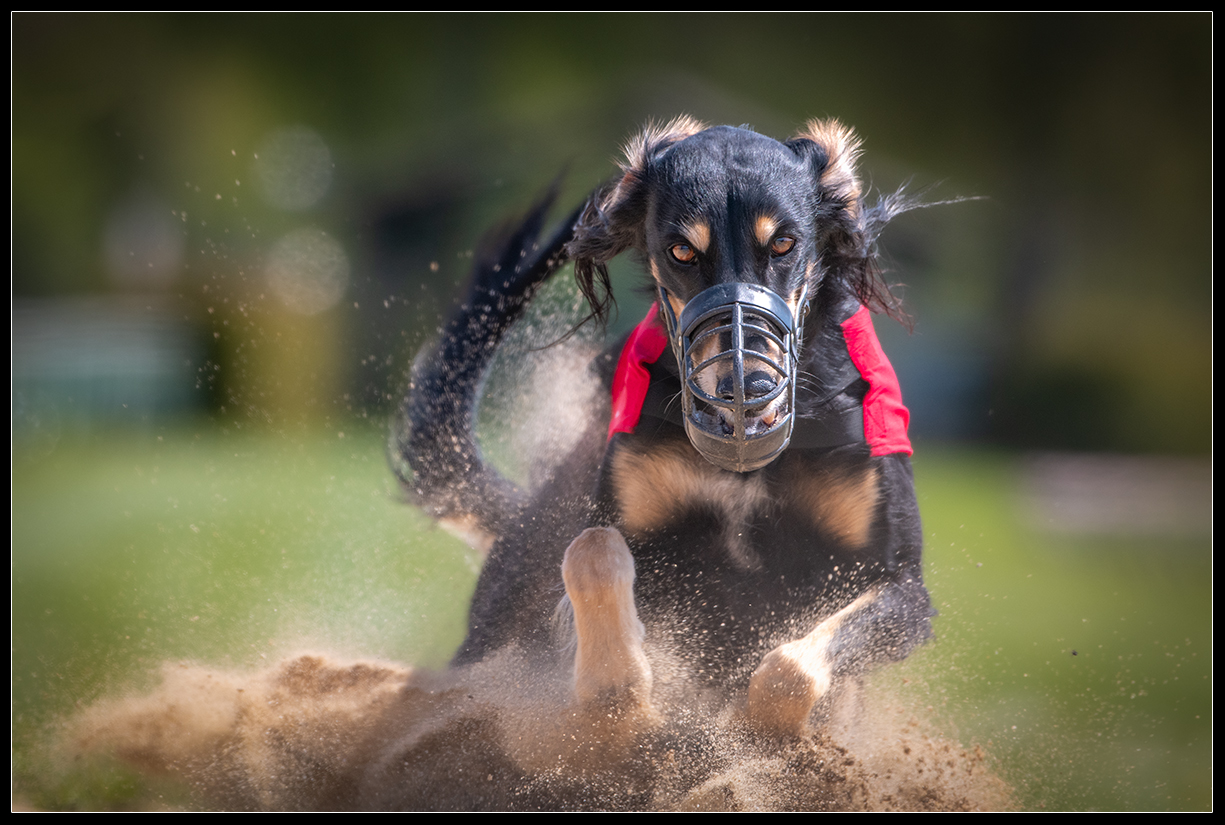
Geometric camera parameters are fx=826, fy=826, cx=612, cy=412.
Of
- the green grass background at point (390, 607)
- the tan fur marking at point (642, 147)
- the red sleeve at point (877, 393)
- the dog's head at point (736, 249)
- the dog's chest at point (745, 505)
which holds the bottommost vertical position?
the green grass background at point (390, 607)

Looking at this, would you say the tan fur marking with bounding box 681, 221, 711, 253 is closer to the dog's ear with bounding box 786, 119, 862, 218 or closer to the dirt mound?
the dog's ear with bounding box 786, 119, 862, 218

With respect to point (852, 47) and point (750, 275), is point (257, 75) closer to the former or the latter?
point (852, 47)

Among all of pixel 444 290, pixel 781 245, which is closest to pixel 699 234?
pixel 781 245

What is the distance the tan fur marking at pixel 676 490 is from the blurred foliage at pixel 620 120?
238 cm

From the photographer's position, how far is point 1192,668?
2613mm

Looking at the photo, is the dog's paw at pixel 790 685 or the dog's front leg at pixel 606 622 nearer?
the dog's paw at pixel 790 685

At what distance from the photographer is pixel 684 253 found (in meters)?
1.60

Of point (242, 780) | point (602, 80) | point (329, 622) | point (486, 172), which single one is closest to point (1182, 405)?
point (602, 80)

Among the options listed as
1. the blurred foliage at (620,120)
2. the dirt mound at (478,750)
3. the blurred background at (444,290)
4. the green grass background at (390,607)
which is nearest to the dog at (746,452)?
the dirt mound at (478,750)

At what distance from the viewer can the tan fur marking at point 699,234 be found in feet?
5.10

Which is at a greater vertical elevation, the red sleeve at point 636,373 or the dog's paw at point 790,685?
the red sleeve at point 636,373

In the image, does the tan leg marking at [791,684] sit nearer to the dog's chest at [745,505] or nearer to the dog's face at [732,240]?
the dog's chest at [745,505]

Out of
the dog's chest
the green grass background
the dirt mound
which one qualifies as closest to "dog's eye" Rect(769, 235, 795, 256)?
the dog's chest

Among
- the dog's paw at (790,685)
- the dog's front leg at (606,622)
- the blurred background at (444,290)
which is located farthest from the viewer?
the blurred background at (444,290)
